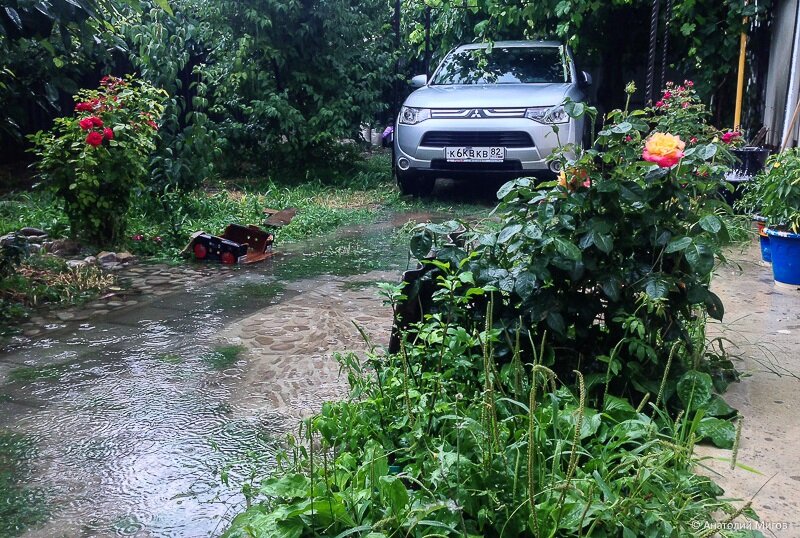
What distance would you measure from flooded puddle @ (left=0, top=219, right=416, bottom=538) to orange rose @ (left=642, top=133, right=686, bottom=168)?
161cm

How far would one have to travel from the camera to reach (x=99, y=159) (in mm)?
5820

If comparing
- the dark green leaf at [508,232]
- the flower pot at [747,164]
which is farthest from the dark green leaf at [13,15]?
the flower pot at [747,164]

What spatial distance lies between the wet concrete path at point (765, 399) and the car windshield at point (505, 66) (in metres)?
4.71

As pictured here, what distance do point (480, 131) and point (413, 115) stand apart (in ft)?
2.60

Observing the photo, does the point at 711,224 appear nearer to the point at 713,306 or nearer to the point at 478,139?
the point at 713,306

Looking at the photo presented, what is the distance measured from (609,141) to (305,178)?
779cm

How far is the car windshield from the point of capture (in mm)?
9055

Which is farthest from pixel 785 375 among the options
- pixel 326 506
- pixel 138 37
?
pixel 138 37

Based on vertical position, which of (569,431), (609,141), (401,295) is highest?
(609,141)

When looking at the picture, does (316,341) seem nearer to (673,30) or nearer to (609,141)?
(609,141)

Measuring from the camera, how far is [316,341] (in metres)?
3.98

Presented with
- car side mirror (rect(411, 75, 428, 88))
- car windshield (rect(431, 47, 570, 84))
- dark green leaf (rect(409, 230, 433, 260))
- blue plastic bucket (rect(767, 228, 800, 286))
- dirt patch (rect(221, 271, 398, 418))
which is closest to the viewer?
dark green leaf (rect(409, 230, 433, 260))

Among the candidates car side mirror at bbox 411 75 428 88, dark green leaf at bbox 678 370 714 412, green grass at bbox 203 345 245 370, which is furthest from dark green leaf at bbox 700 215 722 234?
car side mirror at bbox 411 75 428 88

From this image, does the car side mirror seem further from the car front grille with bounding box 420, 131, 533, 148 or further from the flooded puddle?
the flooded puddle
